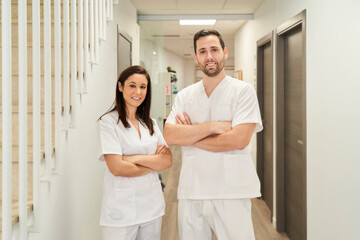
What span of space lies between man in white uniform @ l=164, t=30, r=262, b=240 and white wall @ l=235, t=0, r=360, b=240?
589 millimetres

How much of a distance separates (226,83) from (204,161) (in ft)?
1.42

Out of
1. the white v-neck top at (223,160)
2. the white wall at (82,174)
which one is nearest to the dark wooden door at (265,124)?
the white wall at (82,174)

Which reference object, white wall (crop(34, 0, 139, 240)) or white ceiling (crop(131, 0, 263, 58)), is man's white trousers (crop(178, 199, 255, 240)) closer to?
white wall (crop(34, 0, 139, 240))

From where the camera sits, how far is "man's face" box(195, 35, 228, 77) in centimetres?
158

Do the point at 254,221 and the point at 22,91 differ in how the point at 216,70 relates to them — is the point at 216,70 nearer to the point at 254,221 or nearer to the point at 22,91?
the point at 22,91

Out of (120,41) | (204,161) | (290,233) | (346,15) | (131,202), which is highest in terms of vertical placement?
(120,41)

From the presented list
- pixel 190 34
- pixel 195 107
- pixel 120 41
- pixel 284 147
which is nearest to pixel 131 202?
pixel 195 107

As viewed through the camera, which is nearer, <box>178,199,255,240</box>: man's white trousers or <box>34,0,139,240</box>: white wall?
<box>178,199,255,240</box>: man's white trousers

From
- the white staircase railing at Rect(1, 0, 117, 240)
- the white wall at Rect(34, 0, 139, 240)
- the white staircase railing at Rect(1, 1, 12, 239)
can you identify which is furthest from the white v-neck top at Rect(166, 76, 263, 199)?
the white staircase railing at Rect(1, 1, 12, 239)

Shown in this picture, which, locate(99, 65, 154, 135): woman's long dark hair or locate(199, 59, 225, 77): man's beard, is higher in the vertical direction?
locate(199, 59, 225, 77): man's beard

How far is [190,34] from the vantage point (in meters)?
6.92

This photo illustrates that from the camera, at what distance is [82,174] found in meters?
2.25

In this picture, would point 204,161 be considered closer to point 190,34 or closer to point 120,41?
point 120,41

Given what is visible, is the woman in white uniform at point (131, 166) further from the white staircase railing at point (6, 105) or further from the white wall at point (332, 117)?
the white wall at point (332, 117)
